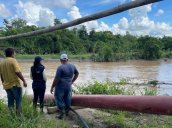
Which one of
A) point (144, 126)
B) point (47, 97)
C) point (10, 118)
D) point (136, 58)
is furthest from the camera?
point (136, 58)

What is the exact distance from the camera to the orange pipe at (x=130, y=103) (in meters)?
5.41

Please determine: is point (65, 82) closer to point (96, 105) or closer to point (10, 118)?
point (96, 105)

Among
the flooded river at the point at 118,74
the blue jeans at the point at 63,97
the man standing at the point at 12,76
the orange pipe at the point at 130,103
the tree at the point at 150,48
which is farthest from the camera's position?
the tree at the point at 150,48

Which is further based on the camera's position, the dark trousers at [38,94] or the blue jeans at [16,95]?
the dark trousers at [38,94]

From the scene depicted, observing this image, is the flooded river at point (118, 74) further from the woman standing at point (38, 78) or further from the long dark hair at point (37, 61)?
the long dark hair at point (37, 61)

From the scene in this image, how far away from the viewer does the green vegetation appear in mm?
6352

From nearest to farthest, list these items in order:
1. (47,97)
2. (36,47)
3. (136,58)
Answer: (47,97) < (36,47) < (136,58)

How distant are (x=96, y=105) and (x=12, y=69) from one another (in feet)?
5.99

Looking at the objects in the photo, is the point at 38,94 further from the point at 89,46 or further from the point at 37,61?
the point at 89,46

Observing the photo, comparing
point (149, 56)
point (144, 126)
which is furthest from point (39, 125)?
point (149, 56)

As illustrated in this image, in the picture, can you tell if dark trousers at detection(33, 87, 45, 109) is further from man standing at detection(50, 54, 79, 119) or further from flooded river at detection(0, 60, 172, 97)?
flooded river at detection(0, 60, 172, 97)

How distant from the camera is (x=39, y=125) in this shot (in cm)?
662

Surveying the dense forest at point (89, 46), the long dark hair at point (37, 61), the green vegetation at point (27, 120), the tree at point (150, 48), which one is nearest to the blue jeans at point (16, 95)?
the green vegetation at point (27, 120)

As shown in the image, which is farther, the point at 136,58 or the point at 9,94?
the point at 136,58
